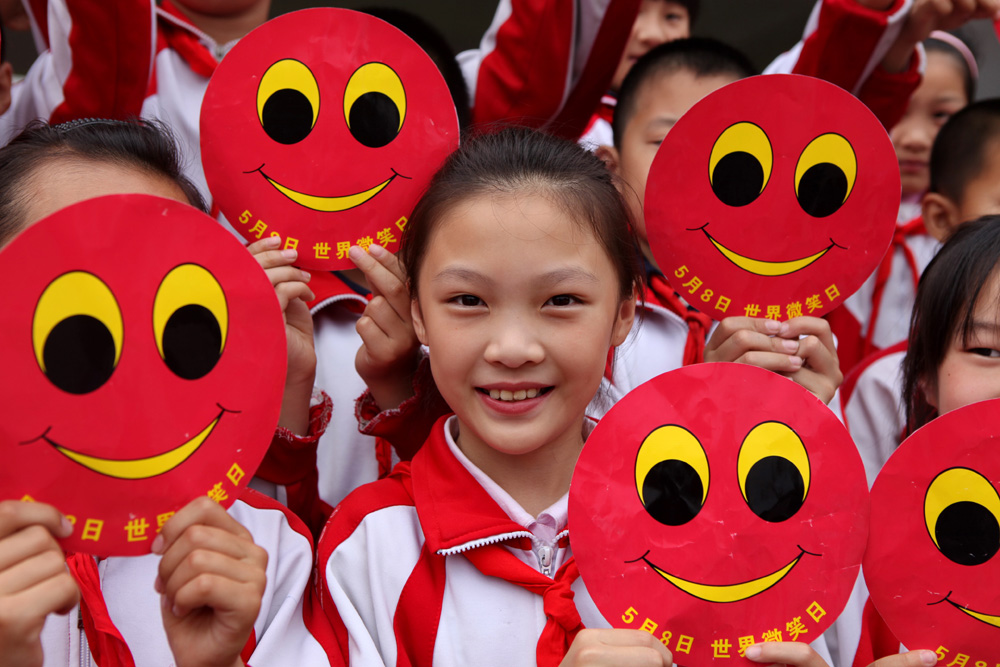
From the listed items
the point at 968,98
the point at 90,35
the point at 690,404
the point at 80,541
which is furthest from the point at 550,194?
the point at 968,98

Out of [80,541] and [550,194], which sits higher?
[550,194]

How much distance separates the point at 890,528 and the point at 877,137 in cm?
64

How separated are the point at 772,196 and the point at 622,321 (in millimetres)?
312

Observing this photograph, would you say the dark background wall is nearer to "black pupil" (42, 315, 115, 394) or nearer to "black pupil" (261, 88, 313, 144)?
"black pupil" (261, 88, 313, 144)

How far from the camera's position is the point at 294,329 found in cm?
163

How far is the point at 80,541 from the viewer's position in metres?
1.06

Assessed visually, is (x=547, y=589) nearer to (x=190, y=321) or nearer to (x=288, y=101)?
(x=190, y=321)

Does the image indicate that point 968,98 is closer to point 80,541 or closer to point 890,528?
point 890,528

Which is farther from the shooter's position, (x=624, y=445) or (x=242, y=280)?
(x=624, y=445)

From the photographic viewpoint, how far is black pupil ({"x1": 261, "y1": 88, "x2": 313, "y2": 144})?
1.53 m

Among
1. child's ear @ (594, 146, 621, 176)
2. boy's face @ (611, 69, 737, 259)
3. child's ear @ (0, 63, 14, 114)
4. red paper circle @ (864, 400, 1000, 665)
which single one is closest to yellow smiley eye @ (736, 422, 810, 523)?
red paper circle @ (864, 400, 1000, 665)

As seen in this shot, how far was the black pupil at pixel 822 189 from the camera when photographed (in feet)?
5.00

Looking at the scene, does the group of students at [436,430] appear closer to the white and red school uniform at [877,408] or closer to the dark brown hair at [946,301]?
the dark brown hair at [946,301]

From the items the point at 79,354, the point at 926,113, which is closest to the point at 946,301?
the point at 79,354
